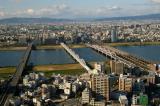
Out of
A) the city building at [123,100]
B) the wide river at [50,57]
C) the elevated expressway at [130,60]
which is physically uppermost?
the city building at [123,100]

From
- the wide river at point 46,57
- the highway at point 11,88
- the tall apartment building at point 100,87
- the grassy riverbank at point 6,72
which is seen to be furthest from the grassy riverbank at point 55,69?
the tall apartment building at point 100,87

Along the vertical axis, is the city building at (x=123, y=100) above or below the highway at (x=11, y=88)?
above

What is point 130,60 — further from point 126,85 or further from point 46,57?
point 126,85

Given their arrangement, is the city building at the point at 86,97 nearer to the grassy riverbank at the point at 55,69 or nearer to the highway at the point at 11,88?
the highway at the point at 11,88

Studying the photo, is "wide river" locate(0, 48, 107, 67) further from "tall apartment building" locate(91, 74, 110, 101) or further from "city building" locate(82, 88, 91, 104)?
"city building" locate(82, 88, 91, 104)

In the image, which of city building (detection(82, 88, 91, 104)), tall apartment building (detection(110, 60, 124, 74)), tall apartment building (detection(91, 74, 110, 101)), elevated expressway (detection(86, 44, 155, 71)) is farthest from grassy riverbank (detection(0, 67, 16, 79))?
city building (detection(82, 88, 91, 104))

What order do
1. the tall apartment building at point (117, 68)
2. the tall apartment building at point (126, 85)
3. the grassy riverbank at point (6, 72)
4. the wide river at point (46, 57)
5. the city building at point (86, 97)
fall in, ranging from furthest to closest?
the wide river at point (46, 57) → the grassy riverbank at point (6, 72) → the tall apartment building at point (117, 68) → the tall apartment building at point (126, 85) → the city building at point (86, 97)

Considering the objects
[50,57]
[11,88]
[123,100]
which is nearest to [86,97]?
[123,100]

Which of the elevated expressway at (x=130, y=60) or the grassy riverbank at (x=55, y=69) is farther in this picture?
the elevated expressway at (x=130, y=60)

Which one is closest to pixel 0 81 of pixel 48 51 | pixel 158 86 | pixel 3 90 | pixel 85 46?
pixel 3 90
